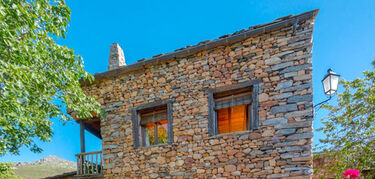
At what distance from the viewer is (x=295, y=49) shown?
4590 millimetres

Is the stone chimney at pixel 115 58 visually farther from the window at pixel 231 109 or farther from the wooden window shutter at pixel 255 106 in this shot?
the wooden window shutter at pixel 255 106

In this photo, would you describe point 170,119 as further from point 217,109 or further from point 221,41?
point 221,41

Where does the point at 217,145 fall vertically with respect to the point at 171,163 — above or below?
above

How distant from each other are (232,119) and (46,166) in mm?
14434

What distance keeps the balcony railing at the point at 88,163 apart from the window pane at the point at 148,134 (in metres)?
1.47

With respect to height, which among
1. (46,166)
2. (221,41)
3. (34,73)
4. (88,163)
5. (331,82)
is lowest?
(46,166)

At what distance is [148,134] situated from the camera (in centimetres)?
585

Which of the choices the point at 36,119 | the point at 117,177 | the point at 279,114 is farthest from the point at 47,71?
the point at 279,114

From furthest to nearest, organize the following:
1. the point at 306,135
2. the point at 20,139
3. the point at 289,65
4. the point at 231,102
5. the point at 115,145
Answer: the point at 115,145
the point at 20,139
the point at 231,102
the point at 289,65
the point at 306,135

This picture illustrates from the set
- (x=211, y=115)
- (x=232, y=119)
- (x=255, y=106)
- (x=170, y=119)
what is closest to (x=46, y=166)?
(x=170, y=119)

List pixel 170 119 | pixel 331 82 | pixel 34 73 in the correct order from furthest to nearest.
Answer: pixel 170 119 < pixel 331 82 < pixel 34 73

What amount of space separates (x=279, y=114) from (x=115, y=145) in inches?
161

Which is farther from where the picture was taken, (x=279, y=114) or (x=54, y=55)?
(x=54, y=55)

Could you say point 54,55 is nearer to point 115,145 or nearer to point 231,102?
point 115,145
